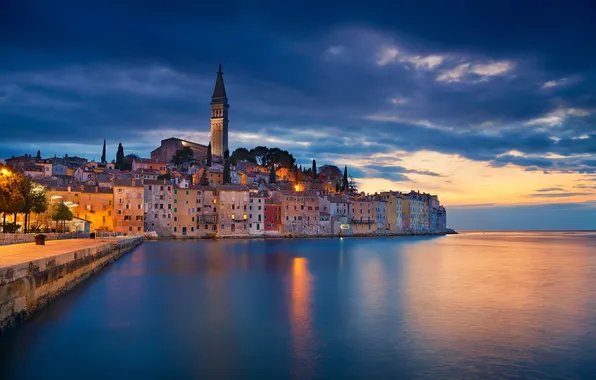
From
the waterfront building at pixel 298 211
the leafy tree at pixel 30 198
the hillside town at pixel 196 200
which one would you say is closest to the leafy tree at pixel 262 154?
the hillside town at pixel 196 200

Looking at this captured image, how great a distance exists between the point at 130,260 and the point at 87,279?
13504 millimetres

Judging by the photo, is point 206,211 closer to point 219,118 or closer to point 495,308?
point 219,118

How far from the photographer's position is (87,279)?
23938mm

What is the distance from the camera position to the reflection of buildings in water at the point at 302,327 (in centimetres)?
1069

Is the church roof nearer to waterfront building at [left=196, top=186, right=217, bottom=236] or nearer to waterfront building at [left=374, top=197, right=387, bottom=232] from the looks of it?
waterfront building at [left=374, top=197, right=387, bottom=232]

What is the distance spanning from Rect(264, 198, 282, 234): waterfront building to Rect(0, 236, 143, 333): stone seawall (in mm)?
58121

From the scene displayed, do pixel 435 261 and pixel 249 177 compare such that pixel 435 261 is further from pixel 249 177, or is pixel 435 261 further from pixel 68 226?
Result: pixel 249 177

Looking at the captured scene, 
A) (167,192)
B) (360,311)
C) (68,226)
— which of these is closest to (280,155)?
(167,192)

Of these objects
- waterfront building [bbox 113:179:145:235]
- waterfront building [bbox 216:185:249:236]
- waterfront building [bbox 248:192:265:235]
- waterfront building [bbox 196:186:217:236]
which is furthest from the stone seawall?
waterfront building [bbox 248:192:265:235]

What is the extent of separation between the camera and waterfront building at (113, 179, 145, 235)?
65500mm

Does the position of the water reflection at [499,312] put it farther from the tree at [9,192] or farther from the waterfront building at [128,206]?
the waterfront building at [128,206]

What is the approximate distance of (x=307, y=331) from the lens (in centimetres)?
1403

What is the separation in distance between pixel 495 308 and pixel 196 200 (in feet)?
194

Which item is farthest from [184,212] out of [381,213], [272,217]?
[381,213]
